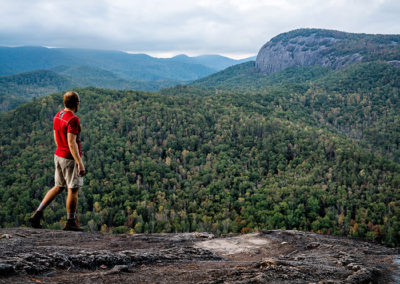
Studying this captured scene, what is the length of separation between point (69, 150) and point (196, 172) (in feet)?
245

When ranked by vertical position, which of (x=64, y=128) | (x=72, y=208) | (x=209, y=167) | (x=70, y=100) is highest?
(x=70, y=100)

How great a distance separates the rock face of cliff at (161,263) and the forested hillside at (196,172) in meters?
43.9

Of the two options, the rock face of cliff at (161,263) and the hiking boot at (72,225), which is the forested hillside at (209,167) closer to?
the rock face of cliff at (161,263)

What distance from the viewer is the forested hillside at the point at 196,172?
2280 inches

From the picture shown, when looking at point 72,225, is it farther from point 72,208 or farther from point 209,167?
point 209,167

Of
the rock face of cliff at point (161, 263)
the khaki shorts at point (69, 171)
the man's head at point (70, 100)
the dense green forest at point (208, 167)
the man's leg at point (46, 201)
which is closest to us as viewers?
the rock face of cliff at point (161, 263)

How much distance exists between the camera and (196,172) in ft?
271

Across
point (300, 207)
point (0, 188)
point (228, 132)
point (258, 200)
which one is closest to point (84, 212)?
point (0, 188)

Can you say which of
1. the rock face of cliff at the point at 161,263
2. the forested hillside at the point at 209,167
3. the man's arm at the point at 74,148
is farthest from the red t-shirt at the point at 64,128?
the forested hillside at the point at 209,167

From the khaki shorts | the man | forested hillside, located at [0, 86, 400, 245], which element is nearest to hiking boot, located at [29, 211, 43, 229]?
the man

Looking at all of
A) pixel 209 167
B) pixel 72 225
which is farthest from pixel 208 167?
pixel 72 225

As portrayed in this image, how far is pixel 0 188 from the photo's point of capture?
216 feet

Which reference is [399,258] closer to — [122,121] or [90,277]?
[90,277]

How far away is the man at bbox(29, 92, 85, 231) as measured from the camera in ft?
26.6
